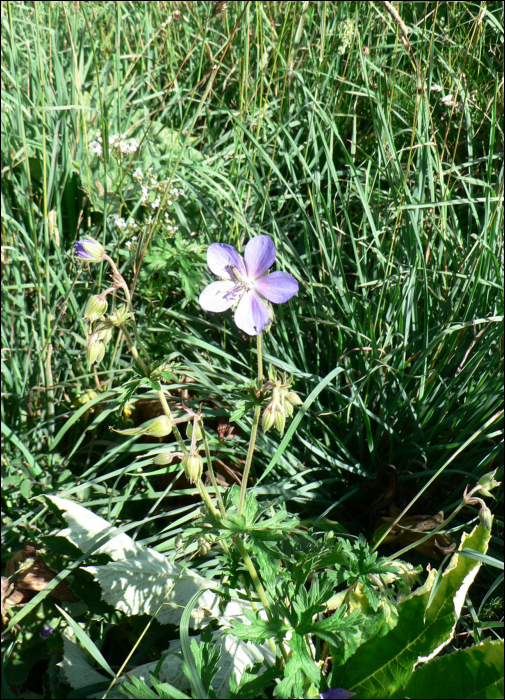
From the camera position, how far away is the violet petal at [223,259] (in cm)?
112

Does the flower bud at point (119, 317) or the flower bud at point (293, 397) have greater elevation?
the flower bud at point (119, 317)

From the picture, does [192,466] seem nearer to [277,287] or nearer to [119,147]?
[277,287]

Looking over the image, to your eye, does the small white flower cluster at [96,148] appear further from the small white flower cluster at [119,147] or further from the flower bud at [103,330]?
the flower bud at [103,330]

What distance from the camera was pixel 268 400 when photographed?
112 cm

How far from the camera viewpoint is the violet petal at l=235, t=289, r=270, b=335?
1056mm

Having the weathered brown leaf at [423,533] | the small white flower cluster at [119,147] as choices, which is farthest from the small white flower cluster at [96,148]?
the weathered brown leaf at [423,533]

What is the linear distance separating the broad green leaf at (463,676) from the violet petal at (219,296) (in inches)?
30.8

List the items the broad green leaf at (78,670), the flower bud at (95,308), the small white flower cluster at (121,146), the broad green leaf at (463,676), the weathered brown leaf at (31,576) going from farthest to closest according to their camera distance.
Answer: the small white flower cluster at (121,146), the weathered brown leaf at (31,576), the broad green leaf at (78,670), the flower bud at (95,308), the broad green leaf at (463,676)

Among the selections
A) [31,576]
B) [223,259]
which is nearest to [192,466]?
[223,259]

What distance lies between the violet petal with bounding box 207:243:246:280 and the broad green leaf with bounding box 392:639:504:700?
0.82 m

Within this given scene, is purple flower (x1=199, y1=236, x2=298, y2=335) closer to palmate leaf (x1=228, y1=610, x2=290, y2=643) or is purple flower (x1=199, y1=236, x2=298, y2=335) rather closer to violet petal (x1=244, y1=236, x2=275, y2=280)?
violet petal (x1=244, y1=236, x2=275, y2=280)

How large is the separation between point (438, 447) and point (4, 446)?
1.45m

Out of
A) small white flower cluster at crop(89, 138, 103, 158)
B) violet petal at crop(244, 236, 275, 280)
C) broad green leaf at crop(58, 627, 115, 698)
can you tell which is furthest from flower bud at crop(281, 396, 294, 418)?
small white flower cluster at crop(89, 138, 103, 158)

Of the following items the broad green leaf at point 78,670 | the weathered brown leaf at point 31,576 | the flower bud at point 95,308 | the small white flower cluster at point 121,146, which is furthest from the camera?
the small white flower cluster at point 121,146
